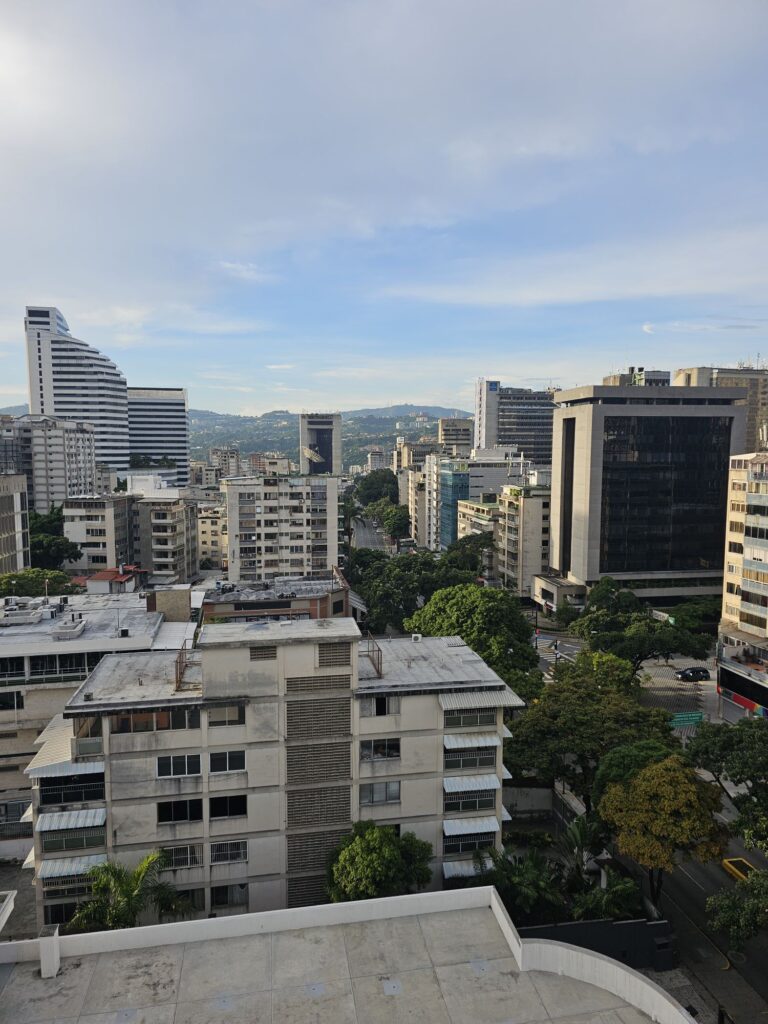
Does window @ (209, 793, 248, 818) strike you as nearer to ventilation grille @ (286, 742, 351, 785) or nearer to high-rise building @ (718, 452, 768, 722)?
ventilation grille @ (286, 742, 351, 785)

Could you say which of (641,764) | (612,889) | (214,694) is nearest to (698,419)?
(641,764)

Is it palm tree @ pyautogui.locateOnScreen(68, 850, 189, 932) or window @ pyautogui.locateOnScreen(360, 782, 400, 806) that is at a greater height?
window @ pyautogui.locateOnScreen(360, 782, 400, 806)

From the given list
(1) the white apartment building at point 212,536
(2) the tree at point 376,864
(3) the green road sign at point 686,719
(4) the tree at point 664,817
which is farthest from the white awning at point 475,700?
(1) the white apartment building at point 212,536

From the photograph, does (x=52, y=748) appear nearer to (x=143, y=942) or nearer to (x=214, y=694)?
(x=214, y=694)

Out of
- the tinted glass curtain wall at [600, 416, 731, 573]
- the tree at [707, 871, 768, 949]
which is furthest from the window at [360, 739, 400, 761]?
the tinted glass curtain wall at [600, 416, 731, 573]

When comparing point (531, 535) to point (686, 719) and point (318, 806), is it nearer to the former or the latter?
point (686, 719)
